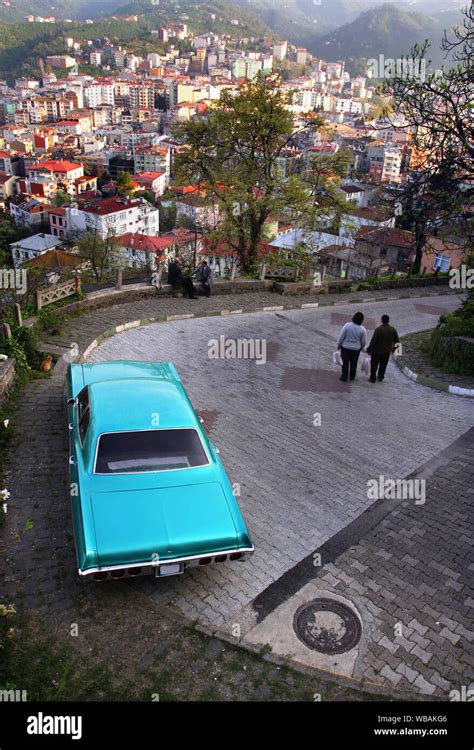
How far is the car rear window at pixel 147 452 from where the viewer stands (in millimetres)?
5984

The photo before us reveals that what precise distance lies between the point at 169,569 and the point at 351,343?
6777 millimetres

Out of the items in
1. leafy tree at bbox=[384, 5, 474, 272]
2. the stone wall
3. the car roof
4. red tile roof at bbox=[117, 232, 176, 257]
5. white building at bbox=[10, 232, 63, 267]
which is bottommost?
white building at bbox=[10, 232, 63, 267]

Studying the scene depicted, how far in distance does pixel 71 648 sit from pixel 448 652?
11.5ft

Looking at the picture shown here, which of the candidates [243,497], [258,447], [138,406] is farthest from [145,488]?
[258,447]

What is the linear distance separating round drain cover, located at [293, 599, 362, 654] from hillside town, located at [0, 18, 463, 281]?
32.2 ft

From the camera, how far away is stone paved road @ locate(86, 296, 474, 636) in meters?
5.99

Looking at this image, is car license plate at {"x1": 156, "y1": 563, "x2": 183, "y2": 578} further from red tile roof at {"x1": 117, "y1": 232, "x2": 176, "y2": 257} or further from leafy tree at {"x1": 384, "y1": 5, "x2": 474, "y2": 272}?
red tile roof at {"x1": 117, "y1": 232, "x2": 176, "y2": 257}

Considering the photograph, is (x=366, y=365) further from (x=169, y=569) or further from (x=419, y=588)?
(x=169, y=569)

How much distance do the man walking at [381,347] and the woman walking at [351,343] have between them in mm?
274

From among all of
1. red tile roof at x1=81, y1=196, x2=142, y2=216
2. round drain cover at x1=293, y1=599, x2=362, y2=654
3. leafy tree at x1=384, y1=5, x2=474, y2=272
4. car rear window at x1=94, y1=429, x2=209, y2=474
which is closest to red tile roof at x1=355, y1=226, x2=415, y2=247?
leafy tree at x1=384, y1=5, x2=474, y2=272

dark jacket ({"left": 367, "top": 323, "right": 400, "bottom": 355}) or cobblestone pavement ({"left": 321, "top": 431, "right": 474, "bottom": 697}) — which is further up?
dark jacket ({"left": 367, "top": 323, "right": 400, "bottom": 355})

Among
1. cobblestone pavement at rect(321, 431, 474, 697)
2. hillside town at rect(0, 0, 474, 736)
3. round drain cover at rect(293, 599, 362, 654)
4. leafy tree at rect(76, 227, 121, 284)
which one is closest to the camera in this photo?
hillside town at rect(0, 0, 474, 736)

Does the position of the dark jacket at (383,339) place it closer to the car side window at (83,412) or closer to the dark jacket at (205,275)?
the car side window at (83,412)

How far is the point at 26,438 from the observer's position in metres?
8.02
